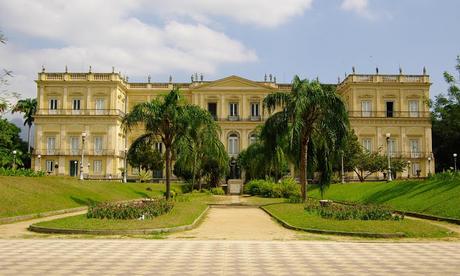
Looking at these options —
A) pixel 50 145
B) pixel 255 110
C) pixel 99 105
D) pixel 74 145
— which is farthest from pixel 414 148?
pixel 50 145

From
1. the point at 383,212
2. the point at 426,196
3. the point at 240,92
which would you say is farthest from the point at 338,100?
the point at 240,92

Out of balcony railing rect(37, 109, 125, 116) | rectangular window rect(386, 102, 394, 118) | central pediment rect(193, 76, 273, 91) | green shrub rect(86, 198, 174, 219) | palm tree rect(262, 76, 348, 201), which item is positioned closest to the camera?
green shrub rect(86, 198, 174, 219)

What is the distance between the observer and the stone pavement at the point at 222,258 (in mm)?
7941

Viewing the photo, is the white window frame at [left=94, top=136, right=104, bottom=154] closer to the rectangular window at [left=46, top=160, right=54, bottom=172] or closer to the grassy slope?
the rectangular window at [left=46, top=160, right=54, bottom=172]

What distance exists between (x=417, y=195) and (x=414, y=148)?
37.6 m

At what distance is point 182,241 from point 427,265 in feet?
18.5

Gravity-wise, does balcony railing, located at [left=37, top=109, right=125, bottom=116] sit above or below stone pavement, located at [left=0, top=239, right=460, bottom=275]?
above

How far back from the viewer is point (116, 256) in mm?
9188

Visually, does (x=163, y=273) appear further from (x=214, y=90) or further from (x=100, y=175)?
(x=214, y=90)

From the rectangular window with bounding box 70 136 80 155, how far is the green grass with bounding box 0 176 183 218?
89.8 feet

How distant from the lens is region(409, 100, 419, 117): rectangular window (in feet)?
190

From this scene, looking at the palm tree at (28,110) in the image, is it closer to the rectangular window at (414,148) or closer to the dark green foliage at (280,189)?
the dark green foliage at (280,189)

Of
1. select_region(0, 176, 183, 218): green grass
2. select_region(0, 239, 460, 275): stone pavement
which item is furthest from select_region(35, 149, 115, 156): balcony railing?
select_region(0, 239, 460, 275): stone pavement

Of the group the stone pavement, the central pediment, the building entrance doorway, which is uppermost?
the central pediment
